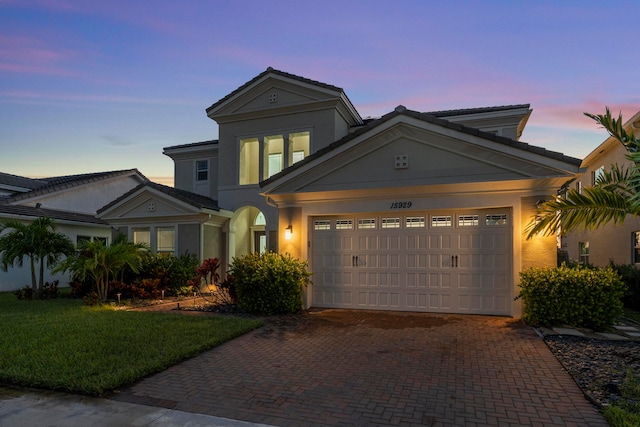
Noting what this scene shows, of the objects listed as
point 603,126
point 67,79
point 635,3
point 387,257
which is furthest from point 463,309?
point 67,79

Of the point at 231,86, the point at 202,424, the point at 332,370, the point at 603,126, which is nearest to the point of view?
the point at 202,424

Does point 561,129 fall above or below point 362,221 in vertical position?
above

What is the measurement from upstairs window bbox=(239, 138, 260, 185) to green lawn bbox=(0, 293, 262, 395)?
7.67m

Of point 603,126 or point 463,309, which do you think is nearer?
point 603,126

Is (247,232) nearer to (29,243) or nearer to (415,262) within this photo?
(29,243)

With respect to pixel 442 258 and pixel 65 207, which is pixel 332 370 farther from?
pixel 65 207

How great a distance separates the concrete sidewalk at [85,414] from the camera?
393 cm

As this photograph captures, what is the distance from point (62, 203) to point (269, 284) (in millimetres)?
15126

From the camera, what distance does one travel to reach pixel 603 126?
22.5 feet

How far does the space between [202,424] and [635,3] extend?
12.9 metres

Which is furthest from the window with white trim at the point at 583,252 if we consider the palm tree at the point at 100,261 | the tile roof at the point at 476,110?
the palm tree at the point at 100,261

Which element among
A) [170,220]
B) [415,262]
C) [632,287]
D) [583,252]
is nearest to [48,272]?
[170,220]

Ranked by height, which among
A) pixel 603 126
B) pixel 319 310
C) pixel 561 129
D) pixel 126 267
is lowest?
pixel 319 310

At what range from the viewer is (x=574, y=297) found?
782 cm
